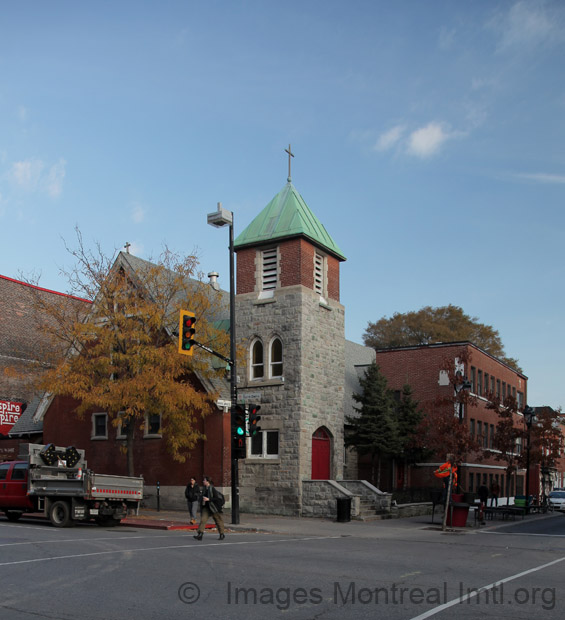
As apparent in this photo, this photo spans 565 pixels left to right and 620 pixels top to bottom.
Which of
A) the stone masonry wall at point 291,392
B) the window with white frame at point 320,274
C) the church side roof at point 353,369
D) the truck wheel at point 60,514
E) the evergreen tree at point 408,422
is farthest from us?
the church side roof at point 353,369

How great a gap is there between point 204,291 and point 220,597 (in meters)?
18.7

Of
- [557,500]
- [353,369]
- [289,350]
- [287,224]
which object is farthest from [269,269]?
[557,500]

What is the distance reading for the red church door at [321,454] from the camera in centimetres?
2946

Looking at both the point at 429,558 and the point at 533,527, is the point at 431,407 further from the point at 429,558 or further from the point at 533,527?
the point at 429,558

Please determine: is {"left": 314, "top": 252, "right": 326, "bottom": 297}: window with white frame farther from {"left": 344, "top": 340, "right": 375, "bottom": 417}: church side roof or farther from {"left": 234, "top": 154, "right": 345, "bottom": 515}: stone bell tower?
{"left": 344, "top": 340, "right": 375, "bottom": 417}: church side roof

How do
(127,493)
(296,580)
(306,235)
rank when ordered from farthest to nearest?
1. (306,235)
2. (127,493)
3. (296,580)

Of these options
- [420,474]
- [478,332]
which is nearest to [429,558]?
[420,474]

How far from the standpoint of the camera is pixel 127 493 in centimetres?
2162

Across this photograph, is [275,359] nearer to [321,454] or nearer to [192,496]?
[321,454]

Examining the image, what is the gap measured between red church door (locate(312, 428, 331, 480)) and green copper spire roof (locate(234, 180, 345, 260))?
774cm

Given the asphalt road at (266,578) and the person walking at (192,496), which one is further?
the person walking at (192,496)

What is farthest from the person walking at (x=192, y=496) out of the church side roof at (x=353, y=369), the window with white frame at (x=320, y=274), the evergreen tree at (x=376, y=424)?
the church side roof at (x=353, y=369)

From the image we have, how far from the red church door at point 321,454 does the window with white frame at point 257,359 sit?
340 centimetres

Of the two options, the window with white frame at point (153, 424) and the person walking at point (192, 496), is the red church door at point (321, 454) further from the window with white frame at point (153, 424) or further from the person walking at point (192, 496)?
the person walking at point (192, 496)
